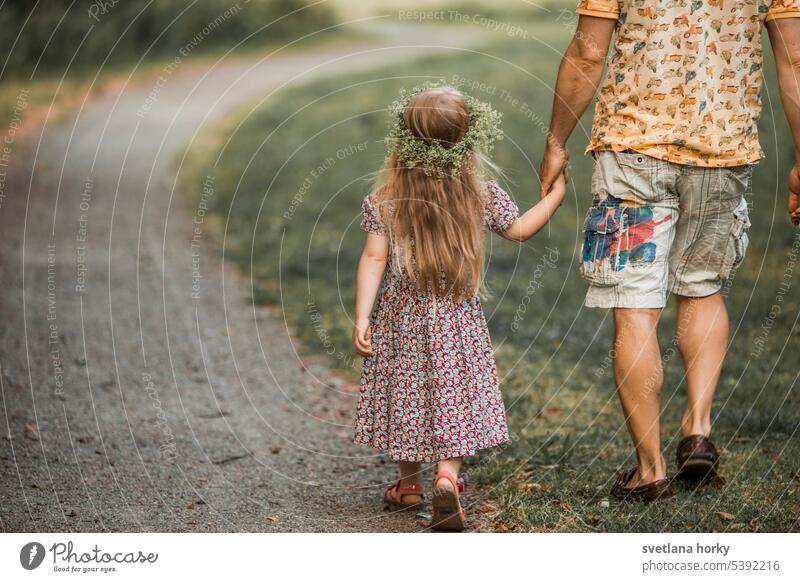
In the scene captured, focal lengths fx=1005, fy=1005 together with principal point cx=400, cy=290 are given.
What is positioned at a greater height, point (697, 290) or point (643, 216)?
point (643, 216)

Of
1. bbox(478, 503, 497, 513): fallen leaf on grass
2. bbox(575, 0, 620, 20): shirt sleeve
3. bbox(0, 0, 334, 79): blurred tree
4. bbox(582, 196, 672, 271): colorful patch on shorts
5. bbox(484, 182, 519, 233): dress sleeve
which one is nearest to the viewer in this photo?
bbox(575, 0, 620, 20): shirt sleeve

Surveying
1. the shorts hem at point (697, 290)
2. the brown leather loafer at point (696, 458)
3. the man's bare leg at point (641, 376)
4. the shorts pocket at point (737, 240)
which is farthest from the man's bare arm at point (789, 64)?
the brown leather loafer at point (696, 458)

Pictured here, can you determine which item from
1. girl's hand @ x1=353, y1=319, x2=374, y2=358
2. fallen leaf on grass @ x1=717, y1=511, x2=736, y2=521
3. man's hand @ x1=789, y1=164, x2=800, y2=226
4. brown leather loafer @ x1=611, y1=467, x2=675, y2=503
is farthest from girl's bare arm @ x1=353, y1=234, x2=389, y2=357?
man's hand @ x1=789, y1=164, x2=800, y2=226

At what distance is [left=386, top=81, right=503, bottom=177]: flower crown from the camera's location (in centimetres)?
346

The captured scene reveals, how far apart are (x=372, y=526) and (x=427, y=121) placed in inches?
57.2

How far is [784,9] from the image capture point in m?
3.32

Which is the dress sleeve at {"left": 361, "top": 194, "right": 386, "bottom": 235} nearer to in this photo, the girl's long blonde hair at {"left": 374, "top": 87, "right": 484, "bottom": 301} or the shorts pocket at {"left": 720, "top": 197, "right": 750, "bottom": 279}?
the girl's long blonde hair at {"left": 374, "top": 87, "right": 484, "bottom": 301}

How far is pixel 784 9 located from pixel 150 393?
3.41 m

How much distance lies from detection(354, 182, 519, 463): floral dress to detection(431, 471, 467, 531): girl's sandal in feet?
0.36

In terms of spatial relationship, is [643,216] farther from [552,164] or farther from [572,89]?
[572,89]

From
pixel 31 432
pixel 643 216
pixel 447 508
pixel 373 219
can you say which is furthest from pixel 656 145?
pixel 31 432

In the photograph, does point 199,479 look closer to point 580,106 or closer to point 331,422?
point 331,422

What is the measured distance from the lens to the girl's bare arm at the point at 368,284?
3.45 meters
